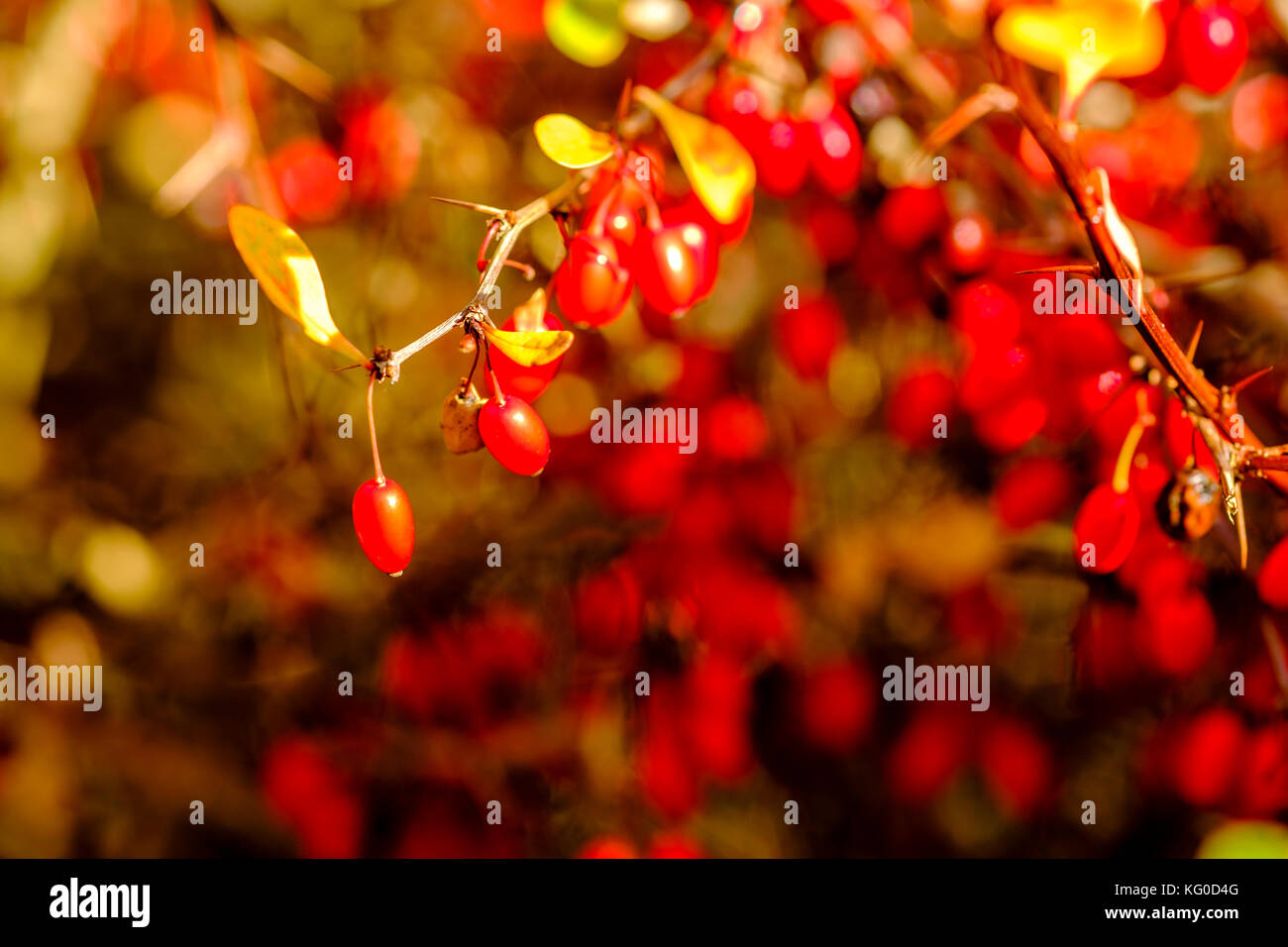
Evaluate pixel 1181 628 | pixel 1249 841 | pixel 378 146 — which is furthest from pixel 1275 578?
pixel 378 146

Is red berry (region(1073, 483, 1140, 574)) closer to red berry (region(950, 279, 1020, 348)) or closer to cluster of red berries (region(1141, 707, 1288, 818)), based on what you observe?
red berry (region(950, 279, 1020, 348))

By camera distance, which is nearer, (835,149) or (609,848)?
(835,149)

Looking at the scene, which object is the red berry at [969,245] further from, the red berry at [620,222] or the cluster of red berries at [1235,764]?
the cluster of red berries at [1235,764]

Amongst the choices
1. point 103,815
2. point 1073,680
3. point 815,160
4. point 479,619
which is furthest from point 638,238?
point 103,815

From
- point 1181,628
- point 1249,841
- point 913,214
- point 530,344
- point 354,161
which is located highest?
point 354,161

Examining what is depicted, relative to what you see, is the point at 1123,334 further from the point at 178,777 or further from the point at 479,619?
the point at 178,777

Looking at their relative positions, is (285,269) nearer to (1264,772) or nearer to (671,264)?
(671,264)

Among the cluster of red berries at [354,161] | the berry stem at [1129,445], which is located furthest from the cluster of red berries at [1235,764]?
the cluster of red berries at [354,161]
